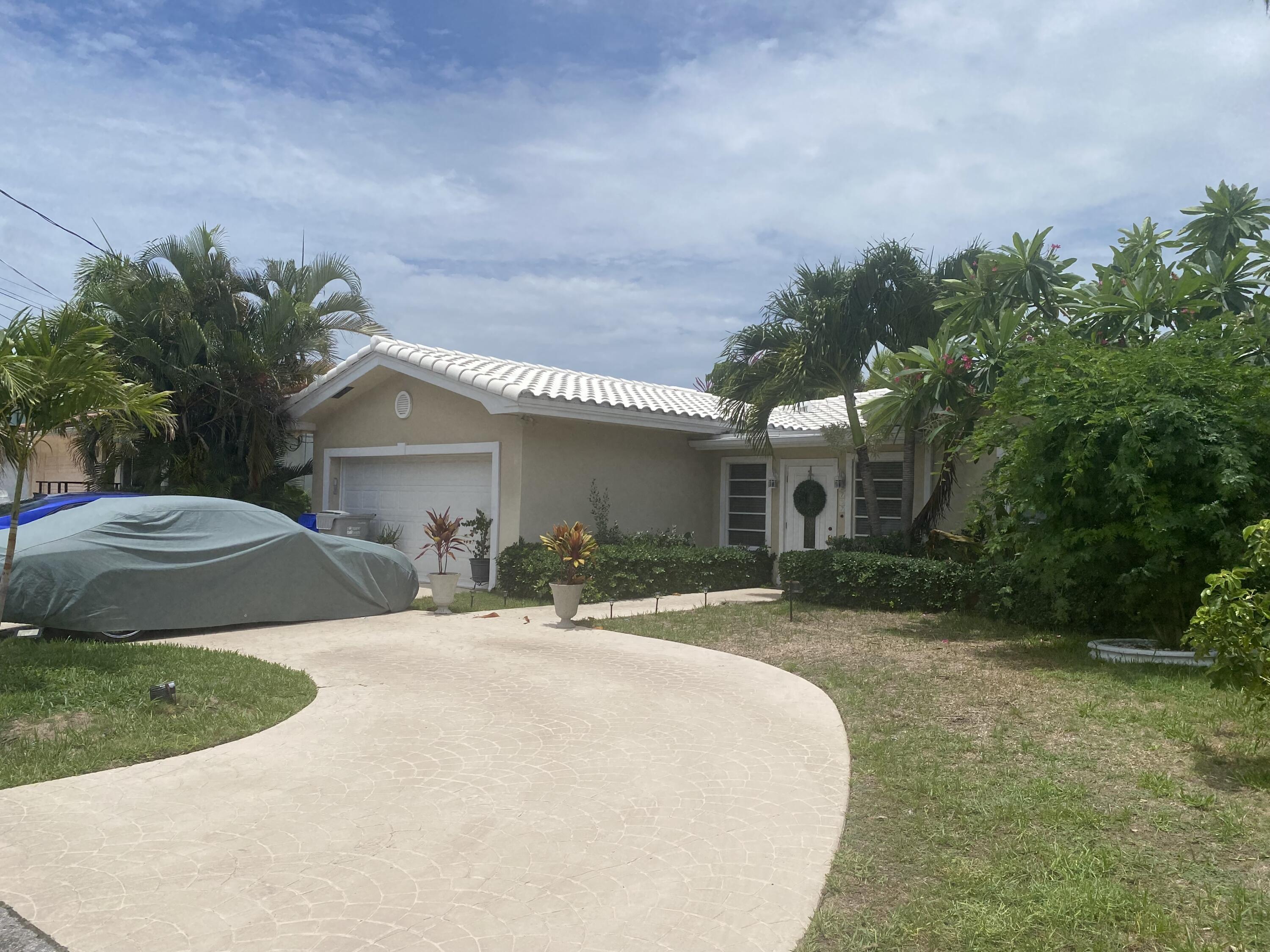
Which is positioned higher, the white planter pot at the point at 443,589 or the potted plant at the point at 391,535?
the potted plant at the point at 391,535

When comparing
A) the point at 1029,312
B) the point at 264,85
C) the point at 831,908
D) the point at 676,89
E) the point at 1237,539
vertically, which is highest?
the point at 264,85

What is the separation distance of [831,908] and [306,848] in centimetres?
235

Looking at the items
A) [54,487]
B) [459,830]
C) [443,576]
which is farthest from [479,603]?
[54,487]

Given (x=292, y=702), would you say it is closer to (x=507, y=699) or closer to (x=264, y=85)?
(x=507, y=699)

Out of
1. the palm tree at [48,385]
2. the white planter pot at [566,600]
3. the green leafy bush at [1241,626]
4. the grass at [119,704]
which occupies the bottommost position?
the grass at [119,704]

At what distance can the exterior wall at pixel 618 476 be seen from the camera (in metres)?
14.5

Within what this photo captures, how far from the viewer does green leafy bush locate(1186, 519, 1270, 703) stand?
5.12 meters

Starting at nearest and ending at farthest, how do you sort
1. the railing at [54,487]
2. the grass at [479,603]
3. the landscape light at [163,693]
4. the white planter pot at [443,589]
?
the landscape light at [163,693]
the white planter pot at [443,589]
the grass at [479,603]
the railing at [54,487]

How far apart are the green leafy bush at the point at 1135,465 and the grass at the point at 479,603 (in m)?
6.43

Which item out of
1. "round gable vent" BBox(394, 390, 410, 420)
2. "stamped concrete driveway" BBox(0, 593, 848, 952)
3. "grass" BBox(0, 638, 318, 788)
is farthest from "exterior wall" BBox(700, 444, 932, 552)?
"grass" BBox(0, 638, 318, 788)

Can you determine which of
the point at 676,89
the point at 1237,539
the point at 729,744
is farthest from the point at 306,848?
the point at 676,89

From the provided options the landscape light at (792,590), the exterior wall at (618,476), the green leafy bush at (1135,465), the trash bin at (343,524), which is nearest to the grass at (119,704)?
the landscape light at (792,590)

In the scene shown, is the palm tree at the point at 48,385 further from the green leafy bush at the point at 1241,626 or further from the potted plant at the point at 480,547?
the green leafy bush at the point at 1241,626

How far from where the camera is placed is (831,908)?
12.1ft
